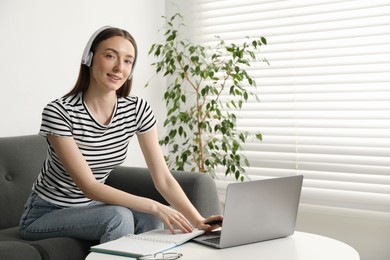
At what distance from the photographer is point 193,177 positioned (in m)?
2.77

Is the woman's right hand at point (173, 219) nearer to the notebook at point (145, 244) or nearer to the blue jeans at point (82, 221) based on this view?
the notebook at point (145, 244)

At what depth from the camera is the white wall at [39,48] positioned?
319 centimetres

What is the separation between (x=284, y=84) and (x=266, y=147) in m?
0.42

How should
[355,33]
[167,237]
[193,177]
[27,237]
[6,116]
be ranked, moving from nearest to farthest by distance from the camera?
1. [167,237]
2. [27,237]
3. [193,177]
4. [6,116]
5. [355,33]

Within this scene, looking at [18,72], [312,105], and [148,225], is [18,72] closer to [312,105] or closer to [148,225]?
[148,225]

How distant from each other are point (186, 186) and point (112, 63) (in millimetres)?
677

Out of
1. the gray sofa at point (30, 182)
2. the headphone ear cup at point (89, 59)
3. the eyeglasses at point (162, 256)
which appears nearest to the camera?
the eyeglasses at point (162, 256)

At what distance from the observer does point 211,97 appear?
4113mm

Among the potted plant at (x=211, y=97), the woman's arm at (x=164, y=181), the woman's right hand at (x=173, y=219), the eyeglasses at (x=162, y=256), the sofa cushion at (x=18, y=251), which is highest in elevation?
the potted plant at (x=211, y=97)

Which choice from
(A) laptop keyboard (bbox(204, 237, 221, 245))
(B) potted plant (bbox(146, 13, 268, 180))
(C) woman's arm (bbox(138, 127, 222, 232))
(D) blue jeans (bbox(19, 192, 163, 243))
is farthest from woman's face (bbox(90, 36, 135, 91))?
(B) potted plant (bbox(146, 13, 268, 180))

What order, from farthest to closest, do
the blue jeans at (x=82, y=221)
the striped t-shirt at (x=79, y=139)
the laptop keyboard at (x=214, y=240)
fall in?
the striped t-shirt at (x=79, y=139) < the blue jeans at (x=82, y=221) < the laptop keyboard at (x=214, y=240)

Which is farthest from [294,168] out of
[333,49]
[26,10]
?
[26,10]

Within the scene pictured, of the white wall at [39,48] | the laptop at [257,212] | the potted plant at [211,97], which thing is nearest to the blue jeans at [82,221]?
the laptop at [257,212]

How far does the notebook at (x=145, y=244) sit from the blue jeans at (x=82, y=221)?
24 cm
